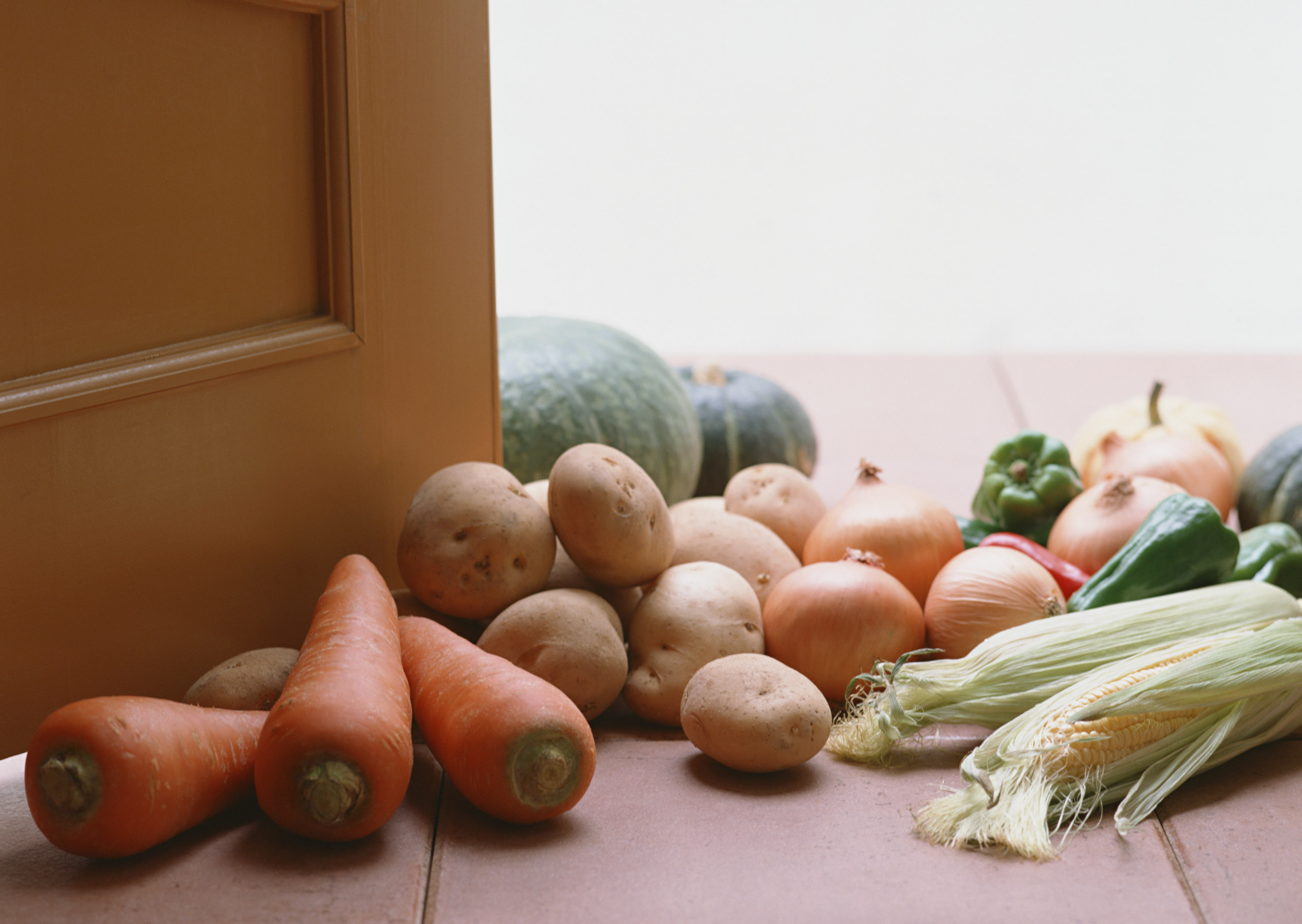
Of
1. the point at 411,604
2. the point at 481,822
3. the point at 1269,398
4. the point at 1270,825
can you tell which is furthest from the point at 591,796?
the point at 1269,398

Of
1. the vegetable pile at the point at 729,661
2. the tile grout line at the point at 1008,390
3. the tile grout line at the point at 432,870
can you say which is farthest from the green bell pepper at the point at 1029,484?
the tile grout line at the point at 432,870

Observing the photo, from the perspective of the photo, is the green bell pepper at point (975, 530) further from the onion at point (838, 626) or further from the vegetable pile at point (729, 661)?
the onion at point (838, 626)

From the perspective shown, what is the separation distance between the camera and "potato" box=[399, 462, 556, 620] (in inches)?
65.4

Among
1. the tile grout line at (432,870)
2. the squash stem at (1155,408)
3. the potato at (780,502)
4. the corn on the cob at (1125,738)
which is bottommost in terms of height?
the tile grout line at (432,870)

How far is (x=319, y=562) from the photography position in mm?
1773

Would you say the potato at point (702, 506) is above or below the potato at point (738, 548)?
above

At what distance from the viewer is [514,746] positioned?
4.25 ft

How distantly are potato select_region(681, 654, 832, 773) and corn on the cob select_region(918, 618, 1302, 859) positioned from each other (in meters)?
0.18

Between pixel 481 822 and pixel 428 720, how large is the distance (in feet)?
0.48

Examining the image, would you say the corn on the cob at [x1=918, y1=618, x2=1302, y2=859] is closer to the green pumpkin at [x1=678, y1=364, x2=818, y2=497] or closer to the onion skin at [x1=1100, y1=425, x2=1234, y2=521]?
the onion skin at [x1=1100, y1=425, x2=1234, y2=521]

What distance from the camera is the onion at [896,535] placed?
1988 millimetres

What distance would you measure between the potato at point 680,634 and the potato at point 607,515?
6 cm

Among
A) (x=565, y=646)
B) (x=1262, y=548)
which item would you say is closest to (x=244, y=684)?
(x=565, y=646)

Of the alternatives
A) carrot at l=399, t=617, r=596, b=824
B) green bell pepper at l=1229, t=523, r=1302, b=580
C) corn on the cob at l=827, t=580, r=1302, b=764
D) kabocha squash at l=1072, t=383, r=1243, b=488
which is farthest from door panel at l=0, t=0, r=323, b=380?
kabocha squash at l=1072, t=383, r=1243, b=488
